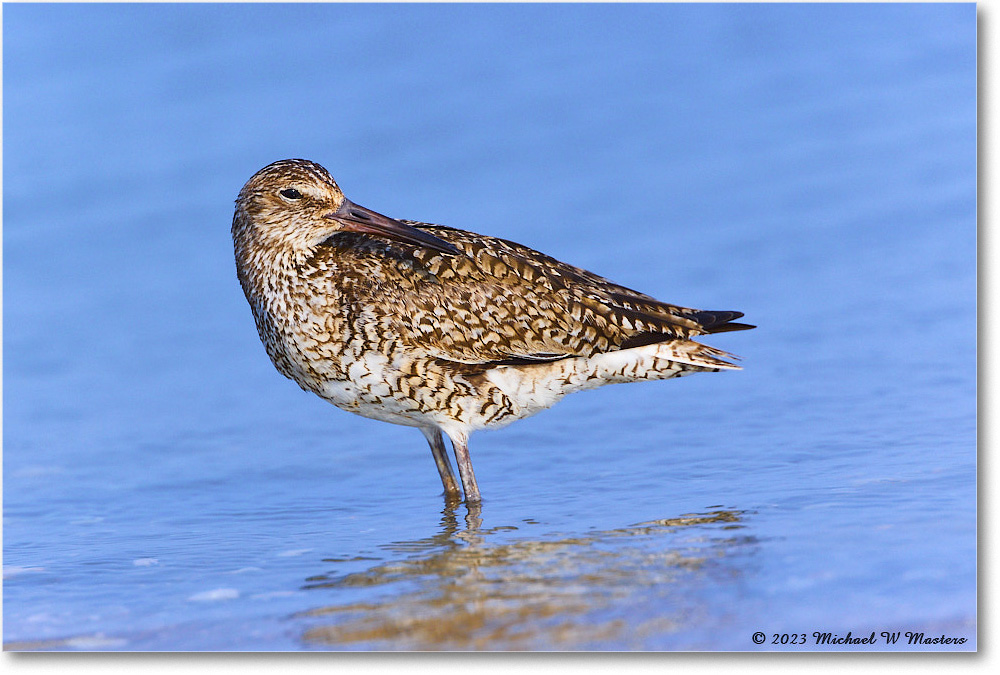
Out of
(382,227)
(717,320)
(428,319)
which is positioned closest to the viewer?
(428,319)

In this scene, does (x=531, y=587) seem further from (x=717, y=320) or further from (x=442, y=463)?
(x=717, y=320)

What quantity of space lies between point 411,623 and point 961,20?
499 cm

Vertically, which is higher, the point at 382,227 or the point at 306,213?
the point at 306,213

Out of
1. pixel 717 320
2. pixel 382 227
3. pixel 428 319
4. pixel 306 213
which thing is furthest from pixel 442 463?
pixel 717 320

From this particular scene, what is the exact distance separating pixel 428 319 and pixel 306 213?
987 mm

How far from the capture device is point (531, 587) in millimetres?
5902

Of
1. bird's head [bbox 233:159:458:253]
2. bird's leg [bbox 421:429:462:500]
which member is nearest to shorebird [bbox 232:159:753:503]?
bird's head [bbox 233:159:458:253]

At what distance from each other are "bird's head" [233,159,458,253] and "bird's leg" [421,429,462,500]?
1.31 m

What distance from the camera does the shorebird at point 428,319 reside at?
284 inches

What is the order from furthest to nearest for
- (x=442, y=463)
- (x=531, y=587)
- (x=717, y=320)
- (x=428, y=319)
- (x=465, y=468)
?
(x=442, y=463) → (x=717, y=320) → (x=465, y=468) → (x=428, y=319) → (x=531, y=587)

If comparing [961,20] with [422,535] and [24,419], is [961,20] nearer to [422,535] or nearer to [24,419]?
[422,535]

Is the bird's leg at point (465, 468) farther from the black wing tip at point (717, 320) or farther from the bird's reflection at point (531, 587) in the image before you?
the black wing tip at point (717, 320)

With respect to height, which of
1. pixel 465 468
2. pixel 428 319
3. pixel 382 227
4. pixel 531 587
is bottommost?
pixel 531 587

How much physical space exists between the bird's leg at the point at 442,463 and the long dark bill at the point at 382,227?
129 centimetres
